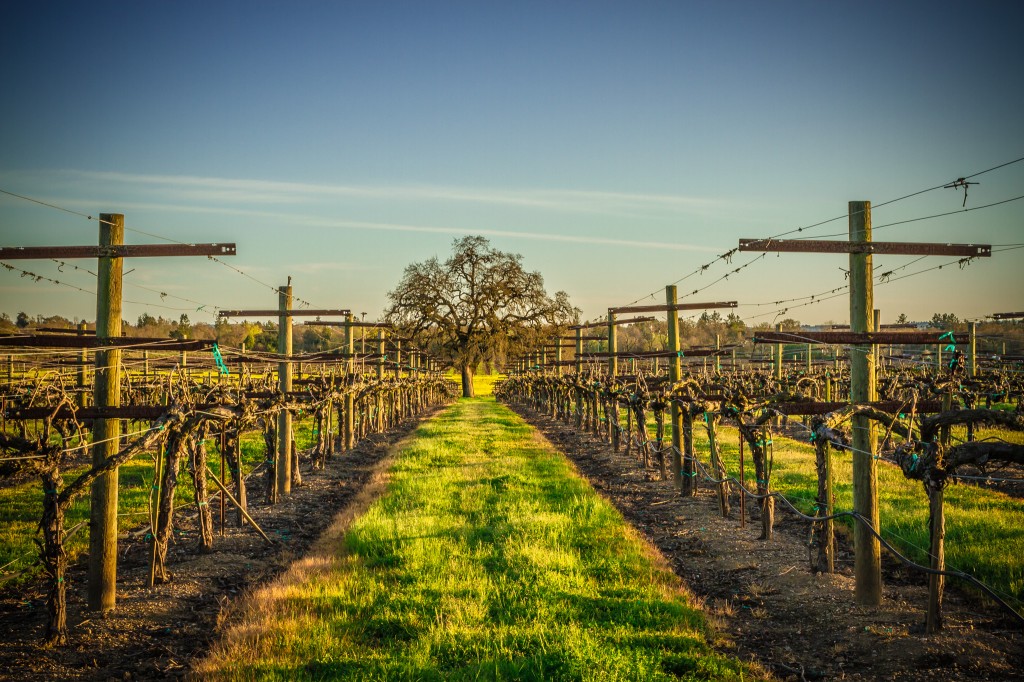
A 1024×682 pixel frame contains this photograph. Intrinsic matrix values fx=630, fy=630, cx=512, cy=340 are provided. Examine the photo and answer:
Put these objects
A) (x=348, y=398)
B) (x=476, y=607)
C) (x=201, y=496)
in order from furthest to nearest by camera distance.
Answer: (x=348, y=398) < (x=201, y=496) < (x=476, y=607)

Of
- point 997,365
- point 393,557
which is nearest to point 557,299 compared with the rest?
point 997,365

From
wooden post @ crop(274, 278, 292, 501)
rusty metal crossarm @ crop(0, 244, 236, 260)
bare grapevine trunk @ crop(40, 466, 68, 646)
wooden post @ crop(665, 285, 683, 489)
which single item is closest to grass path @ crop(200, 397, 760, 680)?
bare grapevine trunk @ crop(40, 466, 68, 646)

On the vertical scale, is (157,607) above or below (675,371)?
below

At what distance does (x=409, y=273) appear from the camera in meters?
61.5

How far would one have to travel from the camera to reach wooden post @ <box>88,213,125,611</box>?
26.8 feet

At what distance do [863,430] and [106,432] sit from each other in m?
9.70

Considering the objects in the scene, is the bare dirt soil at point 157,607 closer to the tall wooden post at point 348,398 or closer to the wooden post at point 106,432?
the wooden post at point 106,432

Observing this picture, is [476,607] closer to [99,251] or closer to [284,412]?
[99,251]

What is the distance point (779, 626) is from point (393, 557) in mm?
5539

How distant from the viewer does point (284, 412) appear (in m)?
15.4

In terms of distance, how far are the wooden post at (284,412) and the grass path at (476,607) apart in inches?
162

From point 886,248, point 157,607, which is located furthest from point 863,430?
point 157,607

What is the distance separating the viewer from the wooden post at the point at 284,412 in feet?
50.8

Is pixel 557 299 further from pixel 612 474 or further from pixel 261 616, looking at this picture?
pixel 261 616
